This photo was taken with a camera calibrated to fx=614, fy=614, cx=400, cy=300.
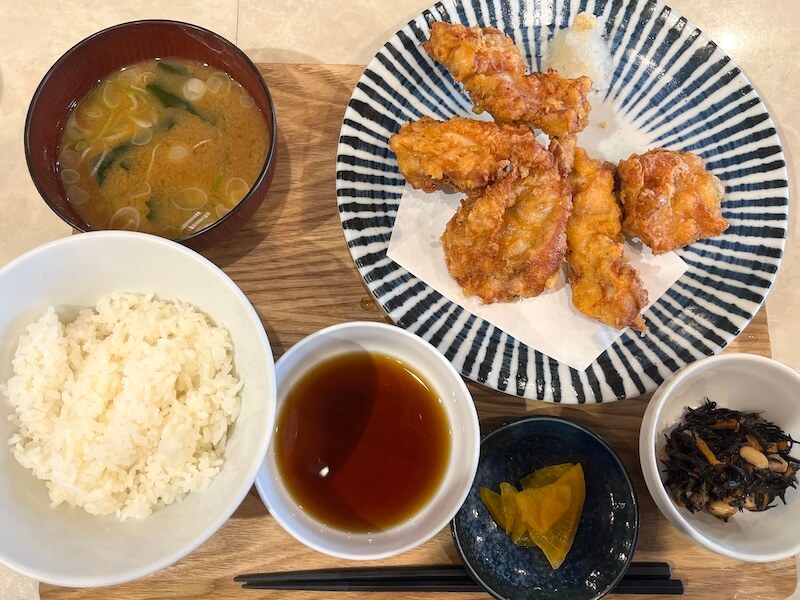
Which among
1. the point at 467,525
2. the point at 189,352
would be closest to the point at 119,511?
the point at 189,352

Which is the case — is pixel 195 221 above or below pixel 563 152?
below

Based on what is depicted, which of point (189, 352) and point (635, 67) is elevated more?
point (635, 67)

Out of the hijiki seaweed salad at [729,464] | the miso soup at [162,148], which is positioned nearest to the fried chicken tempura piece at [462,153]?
the miso soup at [162,148]

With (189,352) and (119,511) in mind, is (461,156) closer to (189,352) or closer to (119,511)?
(189,352)

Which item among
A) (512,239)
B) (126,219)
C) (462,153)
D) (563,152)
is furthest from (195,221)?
(563,152)

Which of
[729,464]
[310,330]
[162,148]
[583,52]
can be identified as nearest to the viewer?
[729,464]

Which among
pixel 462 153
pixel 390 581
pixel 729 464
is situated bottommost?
pixel 390 581

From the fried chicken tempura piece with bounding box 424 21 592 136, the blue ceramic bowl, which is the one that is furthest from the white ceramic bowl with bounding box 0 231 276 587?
the fried chicken tempura piece with bounding box 424 21 592 136

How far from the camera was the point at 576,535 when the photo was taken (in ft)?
6.95

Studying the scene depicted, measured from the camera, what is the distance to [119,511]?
1.72 meters

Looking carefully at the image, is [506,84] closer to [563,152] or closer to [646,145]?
[563,152]

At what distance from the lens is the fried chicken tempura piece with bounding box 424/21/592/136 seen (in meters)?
2.17

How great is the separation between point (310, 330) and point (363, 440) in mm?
442

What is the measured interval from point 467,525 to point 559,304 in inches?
33.7
